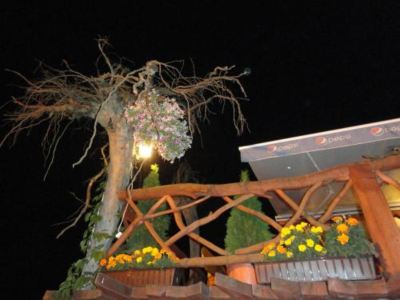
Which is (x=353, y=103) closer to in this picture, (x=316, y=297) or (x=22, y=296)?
(x=316, y=297)

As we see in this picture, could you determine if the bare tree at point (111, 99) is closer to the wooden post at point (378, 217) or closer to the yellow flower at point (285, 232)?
the yellow flower at point (285, 232)

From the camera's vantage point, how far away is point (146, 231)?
4.39 meters

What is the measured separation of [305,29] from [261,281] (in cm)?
624

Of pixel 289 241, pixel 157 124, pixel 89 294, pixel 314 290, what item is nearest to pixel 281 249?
pixel 289 241

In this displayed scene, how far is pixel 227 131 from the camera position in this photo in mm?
10375

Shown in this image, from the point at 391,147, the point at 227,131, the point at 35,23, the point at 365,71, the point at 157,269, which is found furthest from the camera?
the point at 227,131

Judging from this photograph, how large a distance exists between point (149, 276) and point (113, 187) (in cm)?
112

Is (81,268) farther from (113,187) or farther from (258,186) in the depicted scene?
(258,186)

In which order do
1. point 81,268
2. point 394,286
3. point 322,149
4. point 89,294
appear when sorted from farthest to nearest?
point 322,149, point 81,268, point 89,294, point 394,286

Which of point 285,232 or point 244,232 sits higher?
point 244,232

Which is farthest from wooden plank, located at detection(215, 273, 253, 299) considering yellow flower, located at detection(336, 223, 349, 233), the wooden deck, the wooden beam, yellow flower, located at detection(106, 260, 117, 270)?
yellow flower, located at detection(106, 260, 117, 270)

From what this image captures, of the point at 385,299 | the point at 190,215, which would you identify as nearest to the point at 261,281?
the point at 385,299

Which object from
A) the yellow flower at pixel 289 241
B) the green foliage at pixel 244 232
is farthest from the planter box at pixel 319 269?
the green foliage at pixel 244 232

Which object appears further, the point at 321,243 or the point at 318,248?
the point at 321,243
